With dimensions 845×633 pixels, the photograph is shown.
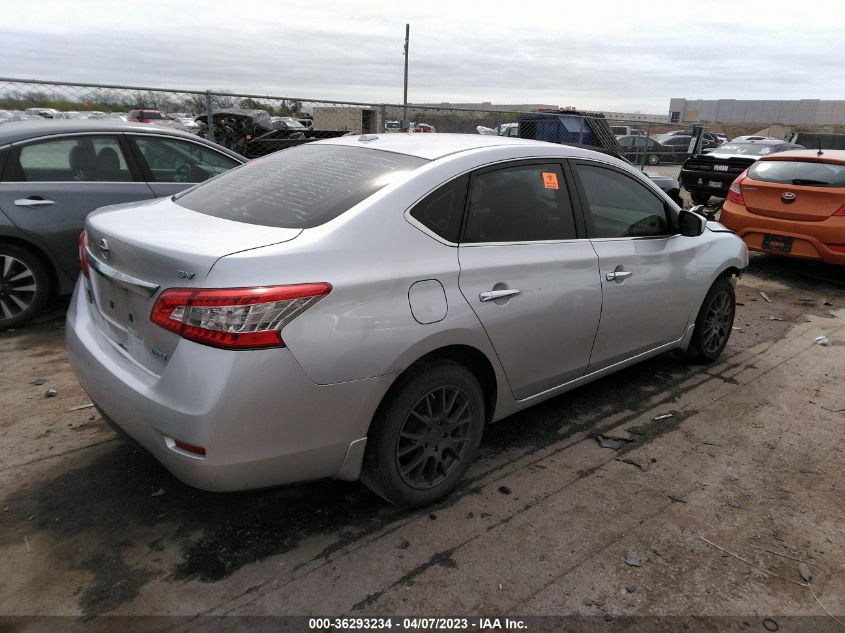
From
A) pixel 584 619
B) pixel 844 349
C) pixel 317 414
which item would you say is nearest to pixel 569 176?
pixel 317 414

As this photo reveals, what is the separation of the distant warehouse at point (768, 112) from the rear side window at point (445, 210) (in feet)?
248

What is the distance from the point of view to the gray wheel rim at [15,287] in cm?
482

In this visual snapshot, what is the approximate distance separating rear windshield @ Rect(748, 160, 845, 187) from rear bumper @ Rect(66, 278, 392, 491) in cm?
712

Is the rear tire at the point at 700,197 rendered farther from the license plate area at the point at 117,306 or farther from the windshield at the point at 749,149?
the license plate area at the point at 117,306

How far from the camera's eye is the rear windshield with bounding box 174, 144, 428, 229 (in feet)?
8.70

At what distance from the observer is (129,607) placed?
2.31 meters

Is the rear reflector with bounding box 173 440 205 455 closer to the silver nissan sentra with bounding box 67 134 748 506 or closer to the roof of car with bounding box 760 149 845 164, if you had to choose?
the silver nissan sentra with bounding box 67 134 748 506

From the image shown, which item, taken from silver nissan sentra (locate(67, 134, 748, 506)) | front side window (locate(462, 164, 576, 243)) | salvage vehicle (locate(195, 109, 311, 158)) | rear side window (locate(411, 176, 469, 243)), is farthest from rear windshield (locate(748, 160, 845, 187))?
salvage vehicle (locate(195, 109, 311, 158))

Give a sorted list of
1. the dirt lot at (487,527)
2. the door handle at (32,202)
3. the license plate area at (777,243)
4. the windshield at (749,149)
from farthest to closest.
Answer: the windshield at (749,149)
the license plate area at (777,243)
the door handle at (32,202)
the dirt lot at (487,527)

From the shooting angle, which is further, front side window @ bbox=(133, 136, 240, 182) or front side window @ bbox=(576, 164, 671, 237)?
front side window @ bbox=(133, 136, 240, 182)

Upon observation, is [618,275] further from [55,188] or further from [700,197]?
[700,197]

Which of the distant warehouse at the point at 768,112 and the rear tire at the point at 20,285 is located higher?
the distant warehouse at the point at 768,112

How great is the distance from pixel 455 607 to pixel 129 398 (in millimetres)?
1513

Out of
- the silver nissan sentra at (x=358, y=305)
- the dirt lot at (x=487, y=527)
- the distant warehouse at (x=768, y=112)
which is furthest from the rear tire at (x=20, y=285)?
the distant warehouse at (x=768, y=112)
